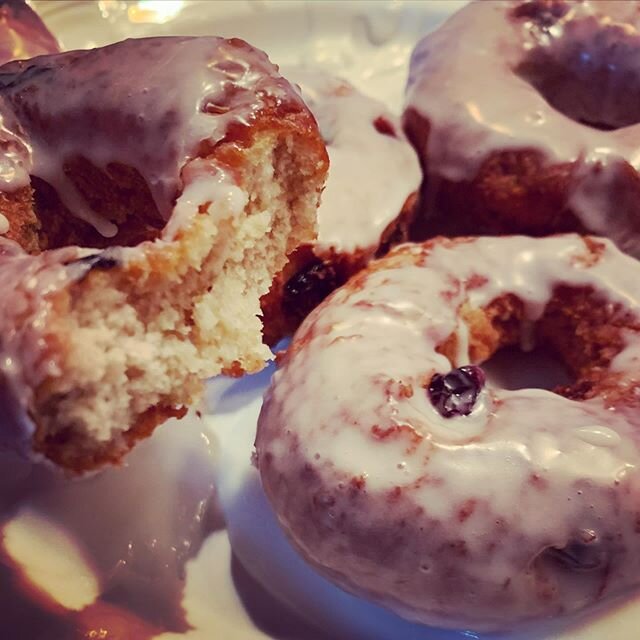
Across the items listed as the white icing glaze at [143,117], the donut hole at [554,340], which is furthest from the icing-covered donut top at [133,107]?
the donut hole at [554,340]

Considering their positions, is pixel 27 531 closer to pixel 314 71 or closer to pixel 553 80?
pixel 314 71

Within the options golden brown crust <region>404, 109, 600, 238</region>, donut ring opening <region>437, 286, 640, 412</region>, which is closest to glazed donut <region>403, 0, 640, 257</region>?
golden brown crust <region>404, 109, 600, 238</region>

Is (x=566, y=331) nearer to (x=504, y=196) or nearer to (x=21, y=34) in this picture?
(x=504, y=196)

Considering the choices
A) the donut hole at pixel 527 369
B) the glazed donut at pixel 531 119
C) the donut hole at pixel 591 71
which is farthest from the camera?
the donut hole at pixel 591 71

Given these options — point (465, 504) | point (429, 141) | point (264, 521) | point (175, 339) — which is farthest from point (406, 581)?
point (429, 141)

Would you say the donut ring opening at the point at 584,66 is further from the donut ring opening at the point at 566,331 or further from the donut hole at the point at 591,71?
the donut ring opening at the point at 566,331

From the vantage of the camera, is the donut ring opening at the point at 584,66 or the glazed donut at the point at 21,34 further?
the donut ring opening at the point at 584,66

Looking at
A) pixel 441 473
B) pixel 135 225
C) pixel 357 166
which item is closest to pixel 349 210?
pixel 357 166
